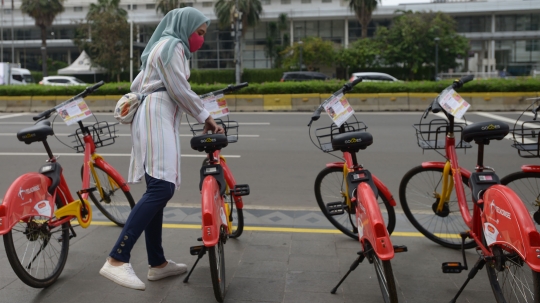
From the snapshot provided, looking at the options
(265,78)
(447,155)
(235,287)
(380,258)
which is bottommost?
(235,287)

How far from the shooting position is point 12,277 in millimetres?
3941

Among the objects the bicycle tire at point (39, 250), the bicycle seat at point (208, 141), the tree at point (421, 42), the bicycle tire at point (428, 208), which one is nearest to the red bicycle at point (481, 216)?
the bicycle tire at point (428, 208)

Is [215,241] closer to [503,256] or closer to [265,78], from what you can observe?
[503,256]

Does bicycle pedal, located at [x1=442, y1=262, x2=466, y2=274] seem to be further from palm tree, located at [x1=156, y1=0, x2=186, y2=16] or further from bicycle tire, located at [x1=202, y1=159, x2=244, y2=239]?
palm tree, located at [x1=156, y1=0, x2=186, y2=16]

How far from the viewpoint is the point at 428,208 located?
471 centimetres

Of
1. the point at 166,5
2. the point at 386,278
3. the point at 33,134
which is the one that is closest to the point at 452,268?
the point at 386,278

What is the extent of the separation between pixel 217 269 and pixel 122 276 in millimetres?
636

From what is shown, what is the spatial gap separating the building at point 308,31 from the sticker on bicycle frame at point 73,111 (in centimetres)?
4449

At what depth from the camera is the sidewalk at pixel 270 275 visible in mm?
3604

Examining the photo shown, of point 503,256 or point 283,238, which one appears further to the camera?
point 283,238

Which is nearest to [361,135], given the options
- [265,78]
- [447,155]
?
[447,155]

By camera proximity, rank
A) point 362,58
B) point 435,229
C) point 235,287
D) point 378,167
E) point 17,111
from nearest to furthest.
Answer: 1. point 235,287
2. point 435,229
3. point 378,167
4. point 17,111
5. point 362,58

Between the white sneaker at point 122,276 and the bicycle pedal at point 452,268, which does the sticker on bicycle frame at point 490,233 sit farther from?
the white sneaker at point 122,276

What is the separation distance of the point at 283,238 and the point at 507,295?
2162 mm
